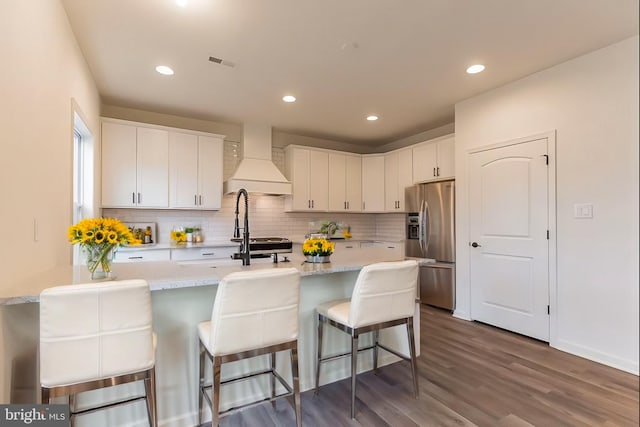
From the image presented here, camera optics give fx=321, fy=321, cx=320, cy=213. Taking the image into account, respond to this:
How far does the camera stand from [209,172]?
4.20 m

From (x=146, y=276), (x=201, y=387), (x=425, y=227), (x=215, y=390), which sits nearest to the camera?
(x=215, y=390)

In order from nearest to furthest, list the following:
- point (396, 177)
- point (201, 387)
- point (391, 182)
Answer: point (201, 387) < point (396, 177) < point (391, 182)

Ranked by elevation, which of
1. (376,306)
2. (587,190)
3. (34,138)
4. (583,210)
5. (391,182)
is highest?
(391,182)

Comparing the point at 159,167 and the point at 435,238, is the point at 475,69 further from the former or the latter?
the point at 159,167

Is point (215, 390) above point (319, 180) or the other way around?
the other way around

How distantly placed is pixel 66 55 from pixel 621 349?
4.48 m

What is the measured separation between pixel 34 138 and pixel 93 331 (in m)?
1.11

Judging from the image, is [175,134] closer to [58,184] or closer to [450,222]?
[58,184]

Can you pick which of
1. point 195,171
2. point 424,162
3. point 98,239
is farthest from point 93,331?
point 424,162

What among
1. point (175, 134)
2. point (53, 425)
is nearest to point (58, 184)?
point (53, 425)

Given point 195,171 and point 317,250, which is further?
point 195,171

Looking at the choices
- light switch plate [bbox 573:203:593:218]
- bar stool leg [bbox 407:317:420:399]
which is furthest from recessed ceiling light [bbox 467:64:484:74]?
bar stool leg [bbox 407:317:420:399]

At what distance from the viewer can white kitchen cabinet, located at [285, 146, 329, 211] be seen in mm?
4781

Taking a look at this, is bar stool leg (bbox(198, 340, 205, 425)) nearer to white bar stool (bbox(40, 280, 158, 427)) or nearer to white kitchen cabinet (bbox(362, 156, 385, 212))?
white bar stool (bbox(40, 280, 158, 427))
